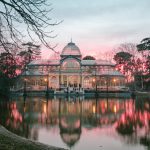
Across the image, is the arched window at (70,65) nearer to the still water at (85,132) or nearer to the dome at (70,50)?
the dome at (70,50)

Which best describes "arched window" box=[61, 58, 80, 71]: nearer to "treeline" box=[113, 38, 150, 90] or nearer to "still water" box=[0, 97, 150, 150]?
"treeline" box=[113, 38, 150, 90]

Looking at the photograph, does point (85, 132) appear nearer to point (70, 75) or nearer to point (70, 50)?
point (70, 75)

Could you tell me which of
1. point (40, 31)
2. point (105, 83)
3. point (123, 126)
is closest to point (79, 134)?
point (123, 126)

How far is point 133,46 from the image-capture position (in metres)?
96.6

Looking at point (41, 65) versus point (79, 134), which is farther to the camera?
point (41, 65)

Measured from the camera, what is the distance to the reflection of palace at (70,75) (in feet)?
265

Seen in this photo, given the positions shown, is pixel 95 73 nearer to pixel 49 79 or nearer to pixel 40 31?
pixel 49 79

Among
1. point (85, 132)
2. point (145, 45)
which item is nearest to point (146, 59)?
point (145, 45)

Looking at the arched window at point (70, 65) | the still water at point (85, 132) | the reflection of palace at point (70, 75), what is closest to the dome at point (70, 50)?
the reflection of palace at point (70, 75)

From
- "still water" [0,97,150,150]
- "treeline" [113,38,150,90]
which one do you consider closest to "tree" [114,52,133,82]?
"treeline" [113,38,150,90]

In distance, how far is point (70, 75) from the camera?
270 ft

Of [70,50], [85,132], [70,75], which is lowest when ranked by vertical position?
[85,132]

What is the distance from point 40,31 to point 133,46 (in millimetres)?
88941

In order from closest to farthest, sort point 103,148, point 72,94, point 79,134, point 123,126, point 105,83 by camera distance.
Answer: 1. point 103,148
2. point 79,134
3. point 123,126
4. point 72,94
5. point 105,83
